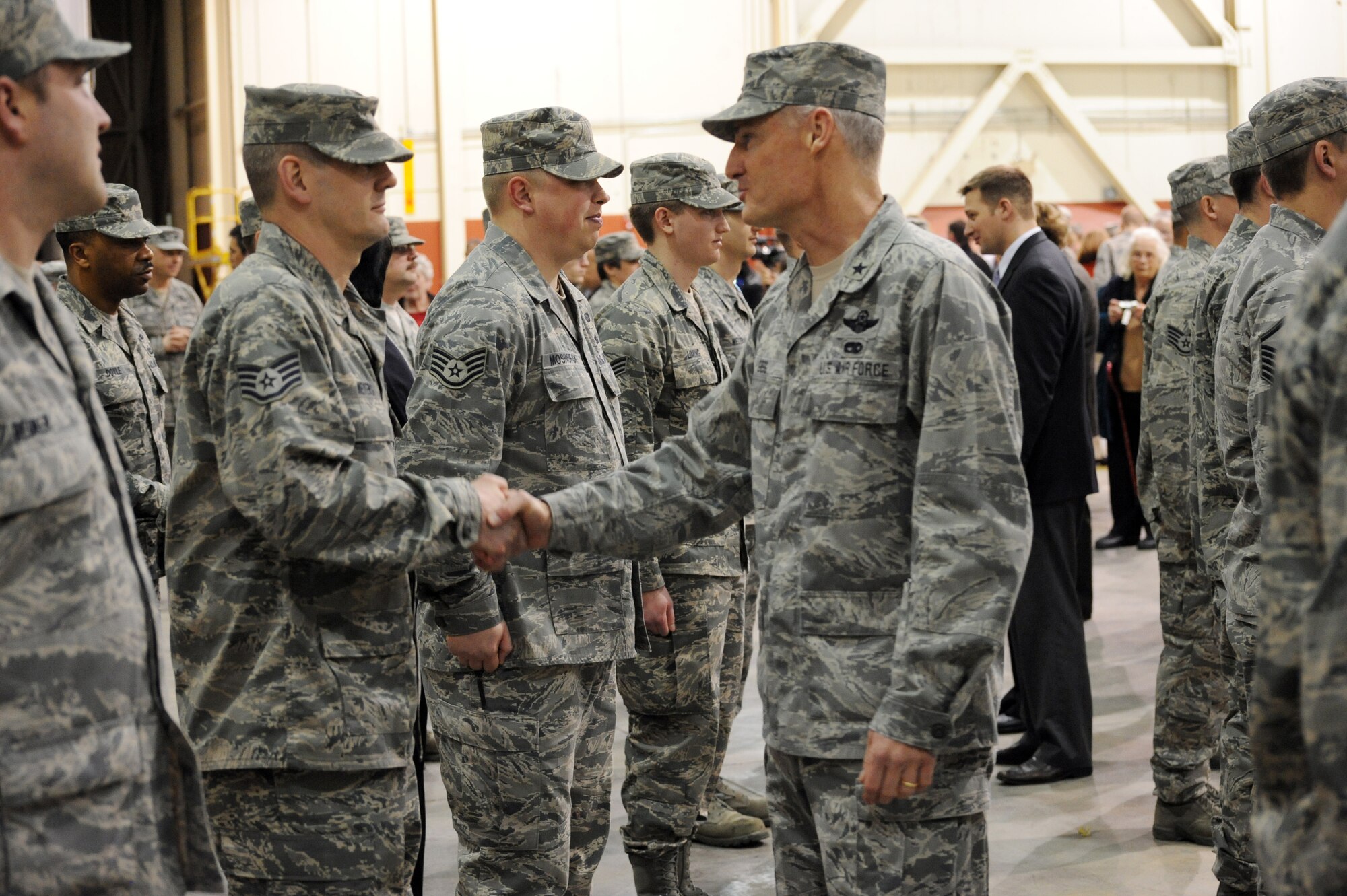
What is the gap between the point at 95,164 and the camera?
1864 millimetres

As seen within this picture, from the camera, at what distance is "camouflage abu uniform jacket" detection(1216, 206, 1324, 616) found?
107 inches

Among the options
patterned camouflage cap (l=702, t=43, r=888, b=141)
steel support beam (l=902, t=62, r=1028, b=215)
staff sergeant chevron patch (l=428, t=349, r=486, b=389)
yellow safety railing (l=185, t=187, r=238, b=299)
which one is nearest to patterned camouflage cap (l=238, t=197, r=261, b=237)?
staff sergeant chevron patch (l=428, t=349, r=486, b=389)

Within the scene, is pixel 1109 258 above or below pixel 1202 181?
below

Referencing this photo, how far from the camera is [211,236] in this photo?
13273 mm

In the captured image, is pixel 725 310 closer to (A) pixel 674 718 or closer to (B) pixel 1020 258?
(B) pixel 1020 258

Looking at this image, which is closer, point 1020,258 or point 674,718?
point 674,718

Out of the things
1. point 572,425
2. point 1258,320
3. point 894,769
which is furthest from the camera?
point 572,425

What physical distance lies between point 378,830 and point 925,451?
43.0 inches

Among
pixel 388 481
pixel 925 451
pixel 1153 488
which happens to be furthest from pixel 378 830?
pixel 1153 488

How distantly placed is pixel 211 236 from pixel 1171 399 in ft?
35.2

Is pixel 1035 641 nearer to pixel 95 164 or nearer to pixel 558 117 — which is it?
pixel 558 117

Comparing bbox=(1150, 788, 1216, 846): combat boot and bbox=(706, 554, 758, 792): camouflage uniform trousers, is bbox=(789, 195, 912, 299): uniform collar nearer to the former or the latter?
bbox=(706, 554, 758, 792): camouflage uniform trousers

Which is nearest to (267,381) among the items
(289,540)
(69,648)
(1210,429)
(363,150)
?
(289,540)

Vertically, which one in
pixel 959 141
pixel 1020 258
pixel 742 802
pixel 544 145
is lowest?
pixel 742 802
